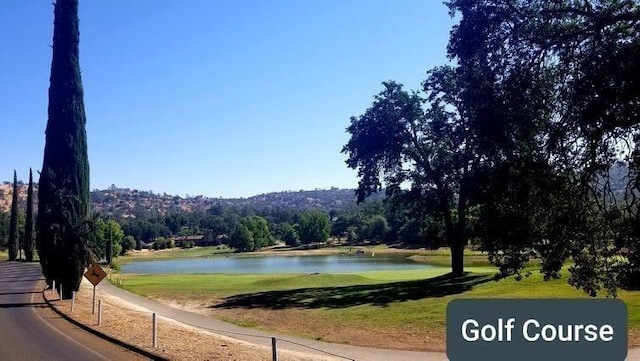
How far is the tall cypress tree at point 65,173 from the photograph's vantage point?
1209 inches

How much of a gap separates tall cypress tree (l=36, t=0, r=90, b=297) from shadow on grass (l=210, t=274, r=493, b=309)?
8.32 meters

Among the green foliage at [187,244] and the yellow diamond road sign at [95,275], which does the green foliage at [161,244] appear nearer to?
the green foliage at [187,244]

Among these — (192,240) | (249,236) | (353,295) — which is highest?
(353,295)

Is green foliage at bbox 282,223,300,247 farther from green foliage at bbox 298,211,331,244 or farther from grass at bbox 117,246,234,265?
grass at bbox 117,246,234,265

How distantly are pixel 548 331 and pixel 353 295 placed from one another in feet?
84.8

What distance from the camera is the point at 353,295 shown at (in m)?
31.4

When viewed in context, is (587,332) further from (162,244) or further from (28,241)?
(162,244)

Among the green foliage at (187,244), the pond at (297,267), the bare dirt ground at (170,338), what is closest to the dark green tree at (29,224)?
the pond at (297,267)

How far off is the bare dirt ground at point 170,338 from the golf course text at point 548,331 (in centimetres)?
882

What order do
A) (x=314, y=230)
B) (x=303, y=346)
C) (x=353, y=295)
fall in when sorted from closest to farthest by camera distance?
(x=303, y=346)
(x=353, y=295)
(x=314, y=230)

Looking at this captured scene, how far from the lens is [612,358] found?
596 cm

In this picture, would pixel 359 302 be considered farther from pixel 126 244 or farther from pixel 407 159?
pixel 126 244

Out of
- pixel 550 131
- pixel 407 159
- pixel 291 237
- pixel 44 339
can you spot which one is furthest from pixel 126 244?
pixel 550 131

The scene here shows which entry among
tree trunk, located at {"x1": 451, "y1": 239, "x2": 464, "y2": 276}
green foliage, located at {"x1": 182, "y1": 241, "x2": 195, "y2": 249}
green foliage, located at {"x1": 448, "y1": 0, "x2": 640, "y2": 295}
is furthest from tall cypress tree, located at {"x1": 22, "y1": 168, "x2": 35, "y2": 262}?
green foliage, located at {"x1": 448, "y1": 0, "x2": 640, "y2": 295}
